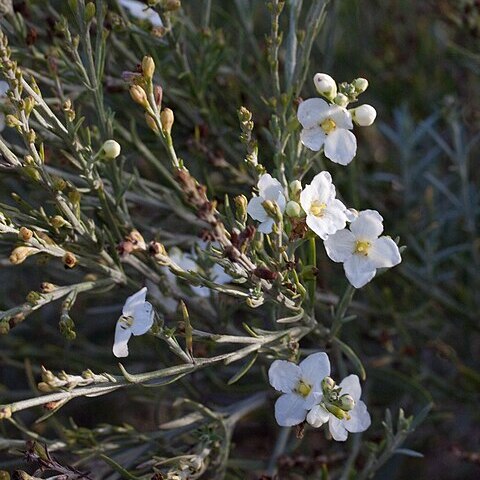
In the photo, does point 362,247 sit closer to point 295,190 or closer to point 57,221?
point 295,190

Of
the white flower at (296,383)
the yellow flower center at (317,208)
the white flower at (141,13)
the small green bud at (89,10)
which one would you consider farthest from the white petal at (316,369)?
the white flower at (141,13)

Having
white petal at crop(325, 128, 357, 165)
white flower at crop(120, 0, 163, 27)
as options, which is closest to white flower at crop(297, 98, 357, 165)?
white petal at crop(325, 128, 357, 165)

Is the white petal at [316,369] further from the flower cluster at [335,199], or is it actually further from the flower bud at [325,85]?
the flower bud at [325,85]

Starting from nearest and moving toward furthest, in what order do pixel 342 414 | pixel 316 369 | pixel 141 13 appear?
pixel 342 414
pixel 316 369
pixel 141 13

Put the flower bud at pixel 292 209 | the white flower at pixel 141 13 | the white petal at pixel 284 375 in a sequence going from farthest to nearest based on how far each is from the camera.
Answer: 1. the white flower at pixel 141 13
2. the white petal at pixel 284 375
3. the flower bud at pixel 292 209

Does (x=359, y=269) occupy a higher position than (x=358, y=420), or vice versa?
(x=359, y=269)

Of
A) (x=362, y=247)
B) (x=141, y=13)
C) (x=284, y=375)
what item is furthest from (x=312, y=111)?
(x=141, y=13)
